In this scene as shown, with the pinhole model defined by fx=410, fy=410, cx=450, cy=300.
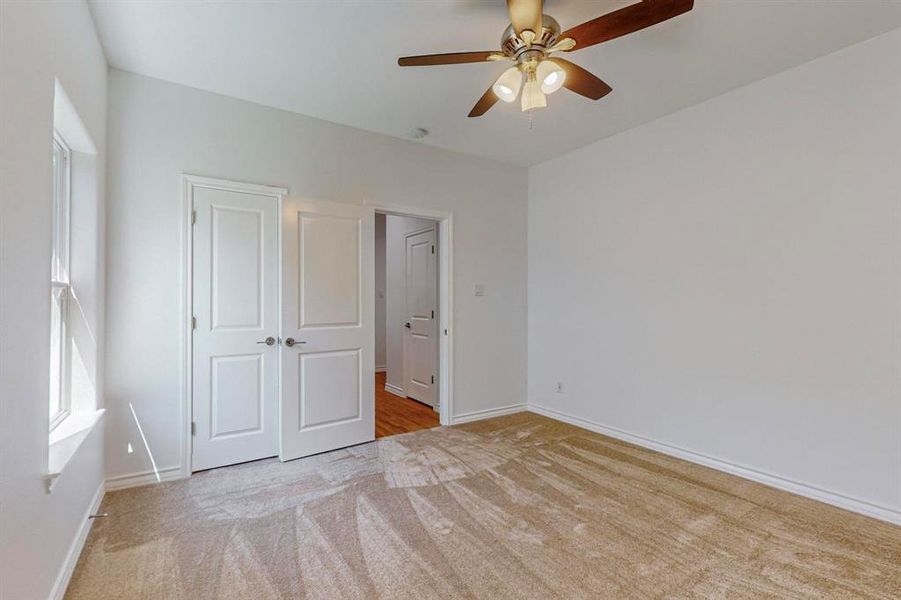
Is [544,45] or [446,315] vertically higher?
[544,45]

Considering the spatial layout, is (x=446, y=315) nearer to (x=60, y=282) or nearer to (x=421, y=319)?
(x=421, y=319)

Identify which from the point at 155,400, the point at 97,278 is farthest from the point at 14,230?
the point at 155,400

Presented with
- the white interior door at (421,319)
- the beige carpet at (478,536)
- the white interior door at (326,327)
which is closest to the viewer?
the beige carpet at (478,536)

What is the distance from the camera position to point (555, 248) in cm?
438

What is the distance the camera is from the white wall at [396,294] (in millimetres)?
5355

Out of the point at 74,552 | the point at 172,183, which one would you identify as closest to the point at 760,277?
the point at 172,183

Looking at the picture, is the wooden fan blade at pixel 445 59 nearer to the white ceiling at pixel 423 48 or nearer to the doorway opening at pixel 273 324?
the white ceiling at pixel 423 48

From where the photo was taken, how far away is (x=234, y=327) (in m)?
3.08

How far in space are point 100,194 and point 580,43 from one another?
2.89 metres

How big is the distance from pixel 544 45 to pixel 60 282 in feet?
9.28

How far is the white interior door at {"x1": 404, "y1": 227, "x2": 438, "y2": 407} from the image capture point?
4.71 meters

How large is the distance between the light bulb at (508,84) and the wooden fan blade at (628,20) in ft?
1.01

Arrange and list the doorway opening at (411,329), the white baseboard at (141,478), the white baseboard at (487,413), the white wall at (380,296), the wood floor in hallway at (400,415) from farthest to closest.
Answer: the white wall at (380,296) < the doorway opening at (411,329) < the white baseboard at (487,413) < the wood floor in hallway at (400,415) < the white baseboard at (141,478)

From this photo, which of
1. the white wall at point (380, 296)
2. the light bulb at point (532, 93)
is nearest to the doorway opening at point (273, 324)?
the light bulb at point (532, 93)
